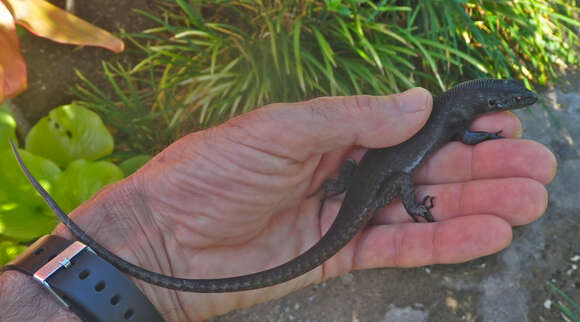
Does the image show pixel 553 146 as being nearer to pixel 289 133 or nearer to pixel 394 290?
pixel 394 290

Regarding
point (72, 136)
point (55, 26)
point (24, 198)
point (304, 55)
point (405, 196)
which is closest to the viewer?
point (55, 26)

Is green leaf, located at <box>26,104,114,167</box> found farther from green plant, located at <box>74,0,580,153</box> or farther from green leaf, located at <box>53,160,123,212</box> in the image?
green plant, located at <box>74,0,580,153</box>

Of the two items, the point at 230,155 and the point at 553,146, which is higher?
the point at 230,155

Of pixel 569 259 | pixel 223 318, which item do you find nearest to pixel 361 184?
pixel 223 318

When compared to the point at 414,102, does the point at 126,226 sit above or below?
below

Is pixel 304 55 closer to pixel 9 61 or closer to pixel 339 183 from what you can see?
pixel 339 183

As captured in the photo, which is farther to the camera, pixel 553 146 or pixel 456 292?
pixel 553 146

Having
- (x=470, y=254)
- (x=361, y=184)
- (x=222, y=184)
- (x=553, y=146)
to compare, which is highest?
(x=222, y=184)

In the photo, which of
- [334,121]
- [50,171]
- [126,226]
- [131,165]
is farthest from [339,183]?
[50,171]
